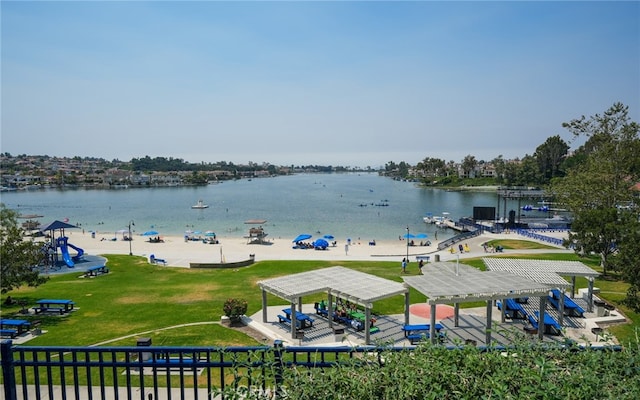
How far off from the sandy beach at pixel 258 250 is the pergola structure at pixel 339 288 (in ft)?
61.2

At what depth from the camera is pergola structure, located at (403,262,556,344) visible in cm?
1622

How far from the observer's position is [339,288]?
18703mm

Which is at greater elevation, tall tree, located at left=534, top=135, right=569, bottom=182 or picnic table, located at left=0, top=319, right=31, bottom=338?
tall tree, located at left=534, top=135, right=569, bottom=182

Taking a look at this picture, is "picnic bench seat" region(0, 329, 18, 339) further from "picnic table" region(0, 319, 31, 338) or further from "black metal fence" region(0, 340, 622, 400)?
"black metal fence" region(0, 340, 622, 400)

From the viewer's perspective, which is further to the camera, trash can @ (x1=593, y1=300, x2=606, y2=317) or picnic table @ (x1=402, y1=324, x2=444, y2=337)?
trash can @ (x1=593, y1=300, x2=606, y2=317)

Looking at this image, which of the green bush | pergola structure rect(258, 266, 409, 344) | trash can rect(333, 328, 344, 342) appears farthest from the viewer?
the green bush

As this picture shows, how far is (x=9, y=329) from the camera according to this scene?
18.7 m

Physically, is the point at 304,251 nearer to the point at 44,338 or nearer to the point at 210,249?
the point at 210,249

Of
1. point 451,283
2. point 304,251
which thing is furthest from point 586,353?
point 304,251

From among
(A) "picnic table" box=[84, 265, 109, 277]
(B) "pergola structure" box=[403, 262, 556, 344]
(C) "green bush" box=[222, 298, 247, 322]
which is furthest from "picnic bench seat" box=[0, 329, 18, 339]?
(B) "pergola structure" box=[403, 262, 556, 344]

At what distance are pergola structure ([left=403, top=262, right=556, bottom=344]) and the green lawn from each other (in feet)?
12.8

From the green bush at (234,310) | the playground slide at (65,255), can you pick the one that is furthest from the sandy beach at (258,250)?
the green bush at (234,310)

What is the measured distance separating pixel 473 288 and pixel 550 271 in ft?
21.2

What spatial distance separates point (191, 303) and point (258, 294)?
424cm
